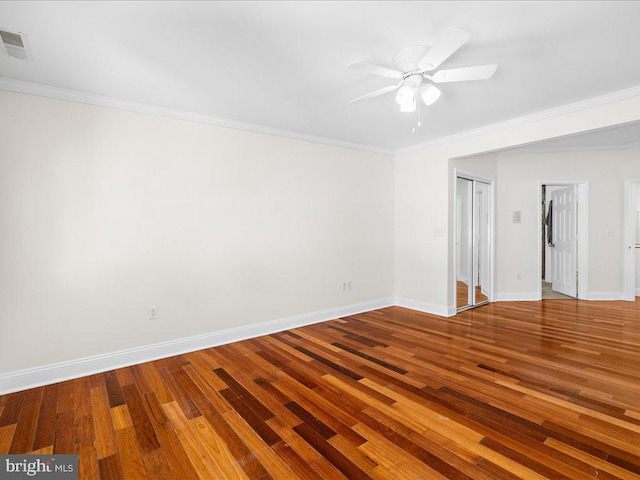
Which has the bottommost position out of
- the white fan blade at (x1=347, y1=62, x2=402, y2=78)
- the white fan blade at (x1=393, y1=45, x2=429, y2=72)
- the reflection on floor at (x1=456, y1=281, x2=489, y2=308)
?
the reflection on floor at (x1=456, y1=281, x2=489, y2=308)

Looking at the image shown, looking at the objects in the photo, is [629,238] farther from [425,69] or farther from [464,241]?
[425,69]

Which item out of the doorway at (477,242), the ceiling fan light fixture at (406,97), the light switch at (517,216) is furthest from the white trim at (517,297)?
the ceiling fan light fixture at (406,97)

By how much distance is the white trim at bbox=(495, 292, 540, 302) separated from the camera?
18.0 feet

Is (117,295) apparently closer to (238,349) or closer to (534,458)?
(238,349)

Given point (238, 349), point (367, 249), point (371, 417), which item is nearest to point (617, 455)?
point (371, 417)

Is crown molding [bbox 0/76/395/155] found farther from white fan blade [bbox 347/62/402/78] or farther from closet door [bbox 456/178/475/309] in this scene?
closet door [bbox 456/178/475/309]

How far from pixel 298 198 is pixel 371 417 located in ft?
9.11

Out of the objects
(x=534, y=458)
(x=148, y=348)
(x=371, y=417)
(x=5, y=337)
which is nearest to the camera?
(x=534, y=458)

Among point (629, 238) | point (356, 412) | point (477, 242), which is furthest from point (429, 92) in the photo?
point (629, 238)

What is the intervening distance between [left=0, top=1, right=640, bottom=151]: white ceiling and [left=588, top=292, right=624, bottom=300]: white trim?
4.01 meters

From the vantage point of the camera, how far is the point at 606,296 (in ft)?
18.0

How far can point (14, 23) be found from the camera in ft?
6.44

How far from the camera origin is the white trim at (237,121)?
269cm

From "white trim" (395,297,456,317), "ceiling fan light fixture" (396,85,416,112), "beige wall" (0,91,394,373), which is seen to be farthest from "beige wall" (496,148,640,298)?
"ceiling fan light fixture" (396,85,416,112)
